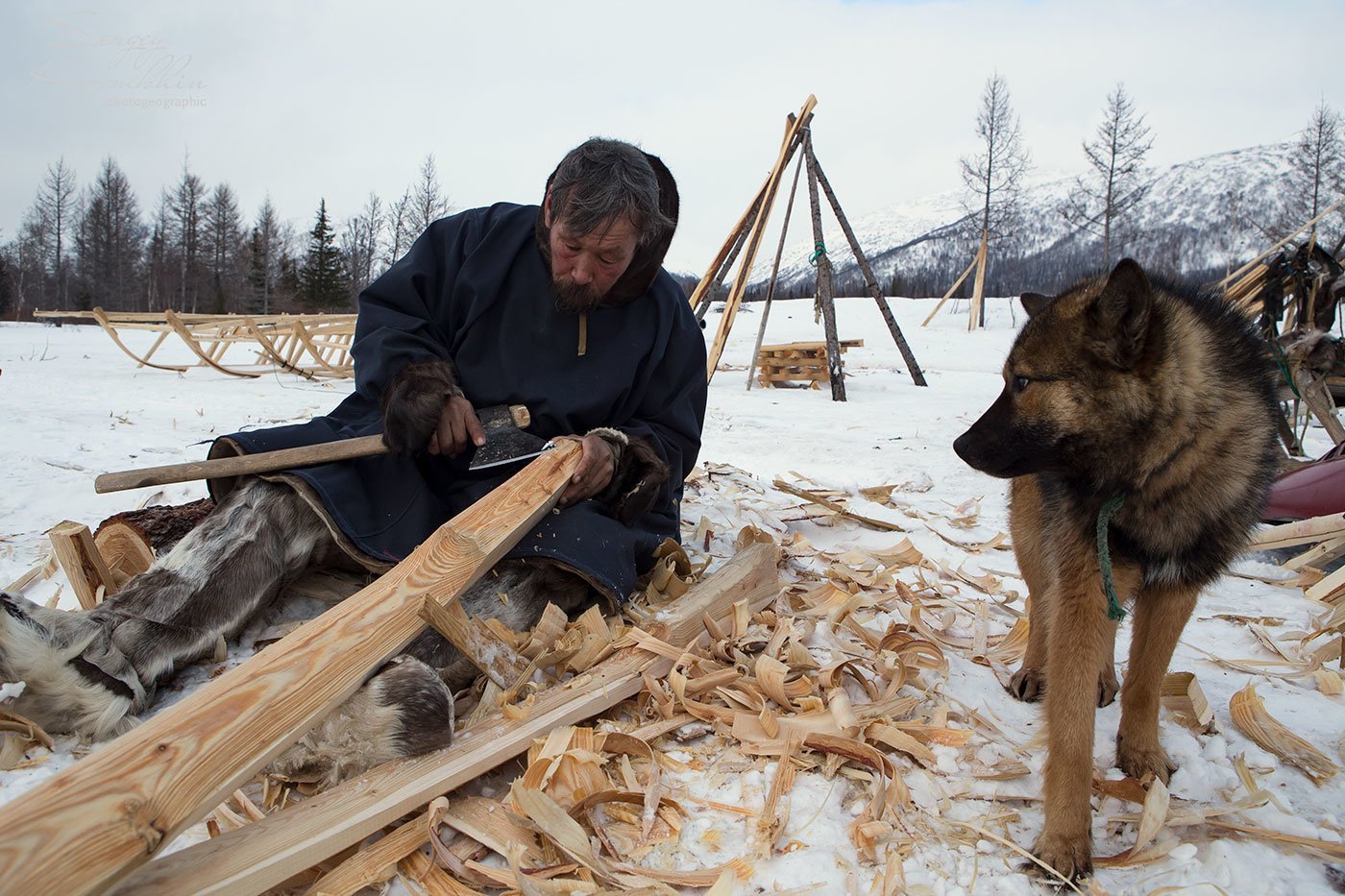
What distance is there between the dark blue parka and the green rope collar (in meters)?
1.46

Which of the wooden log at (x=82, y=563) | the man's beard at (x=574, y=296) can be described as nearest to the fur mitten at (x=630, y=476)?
the man's beard at (x=574, y=296)

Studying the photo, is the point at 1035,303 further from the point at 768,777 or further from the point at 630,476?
the point at 768,777

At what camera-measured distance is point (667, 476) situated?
2977mm

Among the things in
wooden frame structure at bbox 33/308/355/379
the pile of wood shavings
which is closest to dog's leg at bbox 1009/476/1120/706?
the pile of wood shavings

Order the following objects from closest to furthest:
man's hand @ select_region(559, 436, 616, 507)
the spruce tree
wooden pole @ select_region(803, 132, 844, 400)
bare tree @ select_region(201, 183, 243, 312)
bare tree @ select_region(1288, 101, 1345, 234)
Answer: man's hand @ select_region(559, 436, 616, 507), wooden pole @ select_region(803, 132, 844, 400), bare tree @ select_region(1288, 101, 1345, 234), the spruce tree, bare tree @ select_region(201, 183, 243, 312)

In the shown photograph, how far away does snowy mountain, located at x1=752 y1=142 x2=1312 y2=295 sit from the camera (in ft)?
205

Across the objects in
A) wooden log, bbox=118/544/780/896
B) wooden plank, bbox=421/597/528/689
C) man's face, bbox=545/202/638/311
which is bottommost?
wooden log, bbox=118/544/780/896

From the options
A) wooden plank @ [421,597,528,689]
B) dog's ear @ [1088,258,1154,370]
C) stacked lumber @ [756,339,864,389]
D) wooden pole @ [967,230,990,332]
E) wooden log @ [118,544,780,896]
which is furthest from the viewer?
wooden pole @ [967,230,990,332]

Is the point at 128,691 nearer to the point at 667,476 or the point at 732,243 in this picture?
the point at 667,476

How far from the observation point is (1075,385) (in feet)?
6.57

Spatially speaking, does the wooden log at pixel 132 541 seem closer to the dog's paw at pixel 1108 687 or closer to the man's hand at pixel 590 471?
the man's hand at pixel 590 471

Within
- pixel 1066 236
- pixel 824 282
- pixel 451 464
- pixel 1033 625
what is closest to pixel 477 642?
pixel 451 464

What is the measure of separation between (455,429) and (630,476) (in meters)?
0.67

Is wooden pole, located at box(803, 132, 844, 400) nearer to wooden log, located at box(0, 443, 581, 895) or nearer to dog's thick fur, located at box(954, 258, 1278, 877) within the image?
dog's thick fur, located at box(954, 258, 1278, 877)
